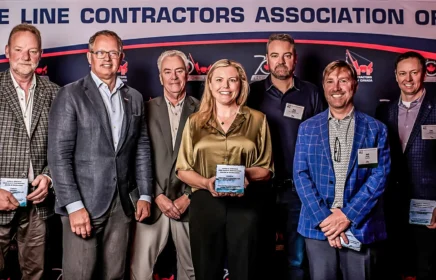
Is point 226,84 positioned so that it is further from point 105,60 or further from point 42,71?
point 42,71

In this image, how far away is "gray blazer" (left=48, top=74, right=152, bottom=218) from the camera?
2.76m

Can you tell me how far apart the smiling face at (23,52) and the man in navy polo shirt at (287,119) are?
1.53 metres

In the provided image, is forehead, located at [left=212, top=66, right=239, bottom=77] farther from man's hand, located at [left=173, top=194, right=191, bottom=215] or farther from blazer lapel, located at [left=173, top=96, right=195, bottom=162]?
man's hand, located at [left=173, top=194, right=191, bottom=215]

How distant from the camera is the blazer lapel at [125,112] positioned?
2.91 metres

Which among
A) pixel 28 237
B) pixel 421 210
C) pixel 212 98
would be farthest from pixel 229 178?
pixel 421 210

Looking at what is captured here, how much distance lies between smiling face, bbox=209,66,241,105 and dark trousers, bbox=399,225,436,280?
170 cm

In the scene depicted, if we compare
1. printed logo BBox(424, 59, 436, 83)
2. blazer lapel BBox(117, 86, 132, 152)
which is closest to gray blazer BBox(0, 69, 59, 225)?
blazer lapel BBox(117, 86, 132, 152)

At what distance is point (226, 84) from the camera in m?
2.83

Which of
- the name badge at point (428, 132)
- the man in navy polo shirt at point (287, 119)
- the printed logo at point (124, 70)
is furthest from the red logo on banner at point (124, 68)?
the name badge at point (428, 132)

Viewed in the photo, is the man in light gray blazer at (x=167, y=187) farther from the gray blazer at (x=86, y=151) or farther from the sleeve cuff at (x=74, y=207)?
the sleeve cuff at (x=74, y=207)

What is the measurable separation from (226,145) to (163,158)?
0.65 metres

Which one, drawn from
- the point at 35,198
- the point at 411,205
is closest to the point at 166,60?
the point at 35,198

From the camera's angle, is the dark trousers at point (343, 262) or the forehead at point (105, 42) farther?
the forehead at point (105, 42)

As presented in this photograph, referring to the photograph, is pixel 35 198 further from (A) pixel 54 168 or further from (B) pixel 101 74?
(B) pixel 101 74
